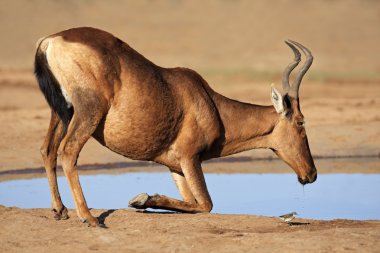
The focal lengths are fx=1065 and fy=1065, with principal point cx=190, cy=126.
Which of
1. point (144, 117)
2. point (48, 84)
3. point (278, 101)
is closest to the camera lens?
point (48, 84)

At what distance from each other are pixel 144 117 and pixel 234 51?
19913 mm

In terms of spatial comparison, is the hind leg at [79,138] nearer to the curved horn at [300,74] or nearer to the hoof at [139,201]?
the hoof at [139,201]

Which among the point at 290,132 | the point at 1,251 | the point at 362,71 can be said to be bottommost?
the point at 1,251

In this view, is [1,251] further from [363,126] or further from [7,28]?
[7,28]

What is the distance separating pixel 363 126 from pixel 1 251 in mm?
11329

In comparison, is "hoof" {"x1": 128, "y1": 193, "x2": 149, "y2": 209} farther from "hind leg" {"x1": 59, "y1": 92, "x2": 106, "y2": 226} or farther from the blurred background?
the blurred background

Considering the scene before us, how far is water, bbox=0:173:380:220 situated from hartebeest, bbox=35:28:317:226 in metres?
1.18

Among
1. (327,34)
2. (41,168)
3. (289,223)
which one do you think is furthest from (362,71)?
(289,223)

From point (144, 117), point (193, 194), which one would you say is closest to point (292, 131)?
point (193, 194)

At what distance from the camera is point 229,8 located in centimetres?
3706

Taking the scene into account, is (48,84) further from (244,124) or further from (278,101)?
(278,101)

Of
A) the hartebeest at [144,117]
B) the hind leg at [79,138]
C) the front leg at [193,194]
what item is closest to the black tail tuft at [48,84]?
the hartebeest at [144,117]

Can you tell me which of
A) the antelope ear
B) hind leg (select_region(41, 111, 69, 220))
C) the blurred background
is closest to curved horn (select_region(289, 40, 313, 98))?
the antelope ear

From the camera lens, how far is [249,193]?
13.9 metres
